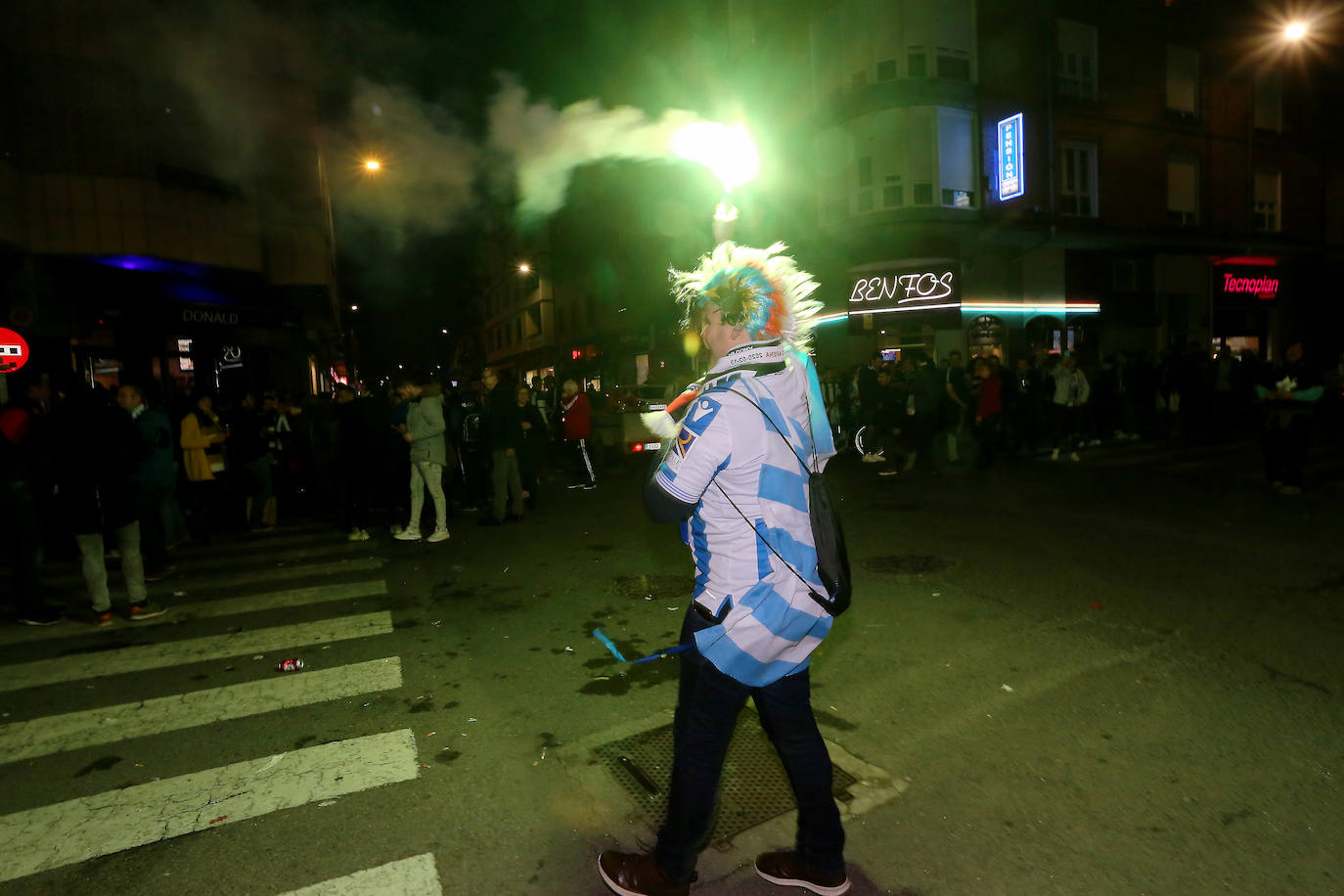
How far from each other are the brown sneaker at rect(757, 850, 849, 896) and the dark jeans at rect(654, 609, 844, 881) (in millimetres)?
57

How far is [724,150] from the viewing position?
9250 mm

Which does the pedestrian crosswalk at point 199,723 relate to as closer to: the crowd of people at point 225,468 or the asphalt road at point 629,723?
the asphalt road at point 629,723

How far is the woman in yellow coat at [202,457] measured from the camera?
29.1 feet

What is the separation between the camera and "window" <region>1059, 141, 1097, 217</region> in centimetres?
2168

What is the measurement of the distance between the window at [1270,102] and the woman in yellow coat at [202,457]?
3053 centimetres

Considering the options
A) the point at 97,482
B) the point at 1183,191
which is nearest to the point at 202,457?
the point at 97,482

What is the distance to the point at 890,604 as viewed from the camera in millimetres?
5602

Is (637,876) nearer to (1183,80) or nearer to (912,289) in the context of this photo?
(912,289)

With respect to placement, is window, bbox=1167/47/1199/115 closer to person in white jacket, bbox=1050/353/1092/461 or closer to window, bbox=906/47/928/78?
window, bbox=906/47/928/78

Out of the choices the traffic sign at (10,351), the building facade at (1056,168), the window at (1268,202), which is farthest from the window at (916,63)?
the traffic sign at (10,351)

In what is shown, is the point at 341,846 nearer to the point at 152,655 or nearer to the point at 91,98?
the point at 152,655

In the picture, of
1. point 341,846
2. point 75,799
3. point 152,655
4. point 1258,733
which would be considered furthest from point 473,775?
Answer: point 1258,733

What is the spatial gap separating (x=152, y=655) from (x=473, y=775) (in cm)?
319

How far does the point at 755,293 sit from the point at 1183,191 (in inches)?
1074
